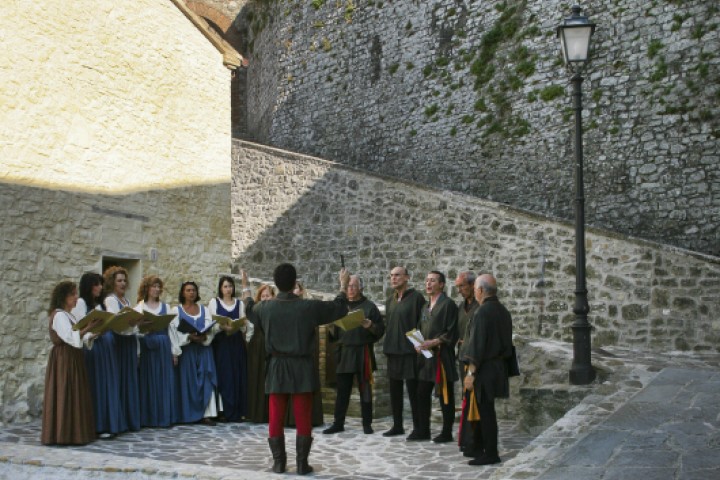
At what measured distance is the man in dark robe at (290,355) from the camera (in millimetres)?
6867

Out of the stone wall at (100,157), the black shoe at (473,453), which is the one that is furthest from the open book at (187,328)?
the black shoe at (473,453)

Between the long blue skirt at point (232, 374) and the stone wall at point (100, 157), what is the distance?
85.1 inches

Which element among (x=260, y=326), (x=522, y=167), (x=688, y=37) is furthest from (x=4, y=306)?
(x=688, y=37)

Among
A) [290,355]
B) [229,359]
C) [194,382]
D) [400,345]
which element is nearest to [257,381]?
[229,359]

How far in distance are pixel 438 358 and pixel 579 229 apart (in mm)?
2164

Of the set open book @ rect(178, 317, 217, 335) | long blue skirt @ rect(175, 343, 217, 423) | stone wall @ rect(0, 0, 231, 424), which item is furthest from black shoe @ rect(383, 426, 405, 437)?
stone wall @ rect(0, 0, 231, 424)

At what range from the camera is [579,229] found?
9000mm

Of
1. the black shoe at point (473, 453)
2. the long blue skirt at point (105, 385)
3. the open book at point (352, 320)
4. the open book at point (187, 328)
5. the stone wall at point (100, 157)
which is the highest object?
the stone wall at point (100, 157)

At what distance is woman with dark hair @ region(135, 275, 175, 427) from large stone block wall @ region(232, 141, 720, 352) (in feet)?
21.0

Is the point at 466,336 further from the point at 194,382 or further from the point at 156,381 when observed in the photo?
the point at 156,381

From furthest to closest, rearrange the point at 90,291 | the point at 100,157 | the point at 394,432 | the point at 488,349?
the point at 100,157
the point at 394,432
the point at 90,291
the point at 488,349

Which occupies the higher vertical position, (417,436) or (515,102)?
(515,102)

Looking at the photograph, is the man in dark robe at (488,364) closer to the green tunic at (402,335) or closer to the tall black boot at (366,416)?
the green tunic at (402,335)

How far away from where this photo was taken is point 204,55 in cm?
1309
